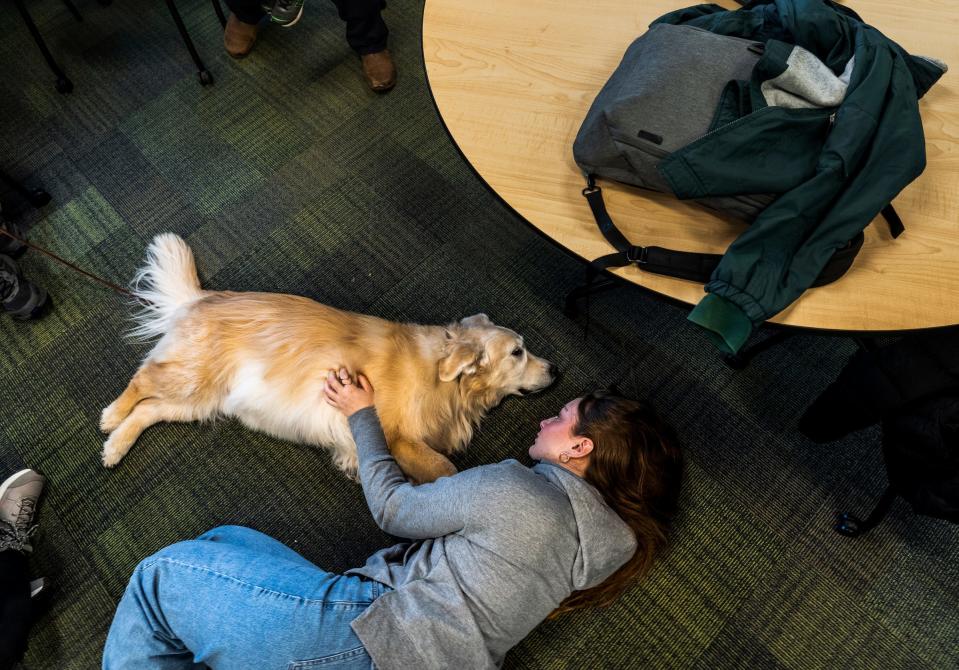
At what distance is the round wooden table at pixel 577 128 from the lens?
1.31 meters

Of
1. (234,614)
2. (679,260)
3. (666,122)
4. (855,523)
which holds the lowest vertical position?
(855,523)

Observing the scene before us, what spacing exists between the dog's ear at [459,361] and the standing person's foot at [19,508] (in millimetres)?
1462

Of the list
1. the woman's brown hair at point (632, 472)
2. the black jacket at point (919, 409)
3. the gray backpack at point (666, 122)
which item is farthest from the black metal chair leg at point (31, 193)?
the black jacket at point (919, 409)

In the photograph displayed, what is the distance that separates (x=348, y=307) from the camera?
2.34 metres

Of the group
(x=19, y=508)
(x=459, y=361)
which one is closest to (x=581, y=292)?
(x=459, y=361)

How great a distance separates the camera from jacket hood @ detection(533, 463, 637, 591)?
1365 millimetres

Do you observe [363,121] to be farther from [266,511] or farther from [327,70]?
[266,511]

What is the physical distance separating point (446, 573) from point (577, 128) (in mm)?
1211

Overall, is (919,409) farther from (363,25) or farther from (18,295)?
(18,295)

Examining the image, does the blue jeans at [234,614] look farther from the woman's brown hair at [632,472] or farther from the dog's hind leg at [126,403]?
the dog's hind leg at [126,403]

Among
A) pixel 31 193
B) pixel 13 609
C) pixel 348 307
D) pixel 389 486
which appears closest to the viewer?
pixel 389 486

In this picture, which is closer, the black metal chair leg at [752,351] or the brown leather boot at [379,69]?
the black metal chair leg at [752,351]

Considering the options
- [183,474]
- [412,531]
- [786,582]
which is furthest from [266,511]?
[786,582]

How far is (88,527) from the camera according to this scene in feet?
6.40
